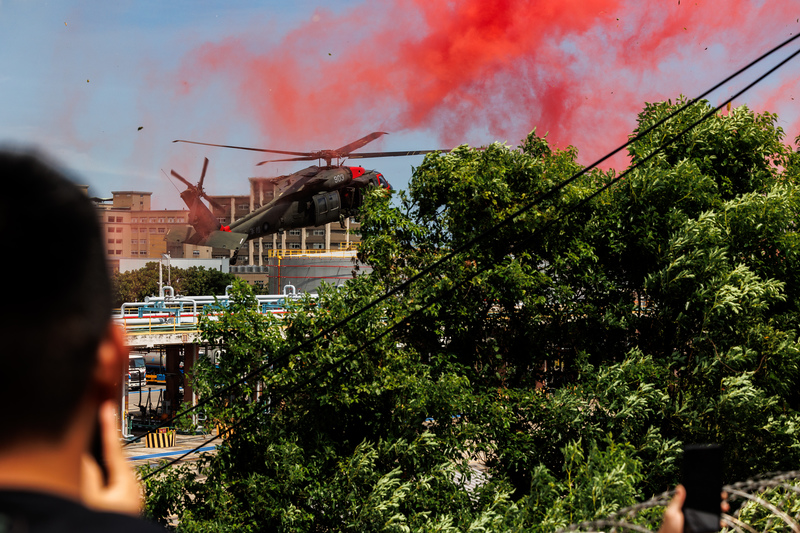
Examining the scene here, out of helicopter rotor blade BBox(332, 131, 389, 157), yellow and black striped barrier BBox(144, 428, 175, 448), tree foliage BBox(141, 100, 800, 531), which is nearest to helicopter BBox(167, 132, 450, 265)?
helicopter rotor blade BBox(332, 131, 389, 157)

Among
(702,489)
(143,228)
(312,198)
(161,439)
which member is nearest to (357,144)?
(312,198)

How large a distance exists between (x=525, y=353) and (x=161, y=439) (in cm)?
2032

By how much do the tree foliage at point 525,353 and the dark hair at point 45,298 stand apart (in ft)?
29.2

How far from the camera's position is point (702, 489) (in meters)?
2.21

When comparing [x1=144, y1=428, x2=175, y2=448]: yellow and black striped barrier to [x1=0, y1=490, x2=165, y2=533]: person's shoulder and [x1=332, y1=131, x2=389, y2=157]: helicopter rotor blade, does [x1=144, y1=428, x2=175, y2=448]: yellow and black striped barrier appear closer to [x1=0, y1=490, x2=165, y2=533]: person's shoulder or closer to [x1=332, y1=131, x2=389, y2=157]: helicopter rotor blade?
[x1=332, y1=131, x2=389, y2=157]: helicopter rotor blade

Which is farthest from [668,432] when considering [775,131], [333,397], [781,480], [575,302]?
[781,480]

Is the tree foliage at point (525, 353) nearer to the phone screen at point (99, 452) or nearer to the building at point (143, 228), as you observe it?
the phone screen at point (99, 452)

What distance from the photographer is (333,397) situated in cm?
1242

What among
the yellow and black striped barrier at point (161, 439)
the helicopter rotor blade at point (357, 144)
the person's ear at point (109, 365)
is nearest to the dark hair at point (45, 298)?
the person's ear at point (109, 365)

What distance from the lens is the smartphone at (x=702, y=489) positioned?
2117mm

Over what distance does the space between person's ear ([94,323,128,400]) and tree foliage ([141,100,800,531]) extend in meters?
8.87

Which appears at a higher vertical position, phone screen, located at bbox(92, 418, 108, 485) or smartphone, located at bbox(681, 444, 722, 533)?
phone screen, located at bbox(92, 418, 108, 485)

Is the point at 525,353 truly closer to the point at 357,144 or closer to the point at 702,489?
the point at 702,489

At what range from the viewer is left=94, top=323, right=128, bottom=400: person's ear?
932 mm
